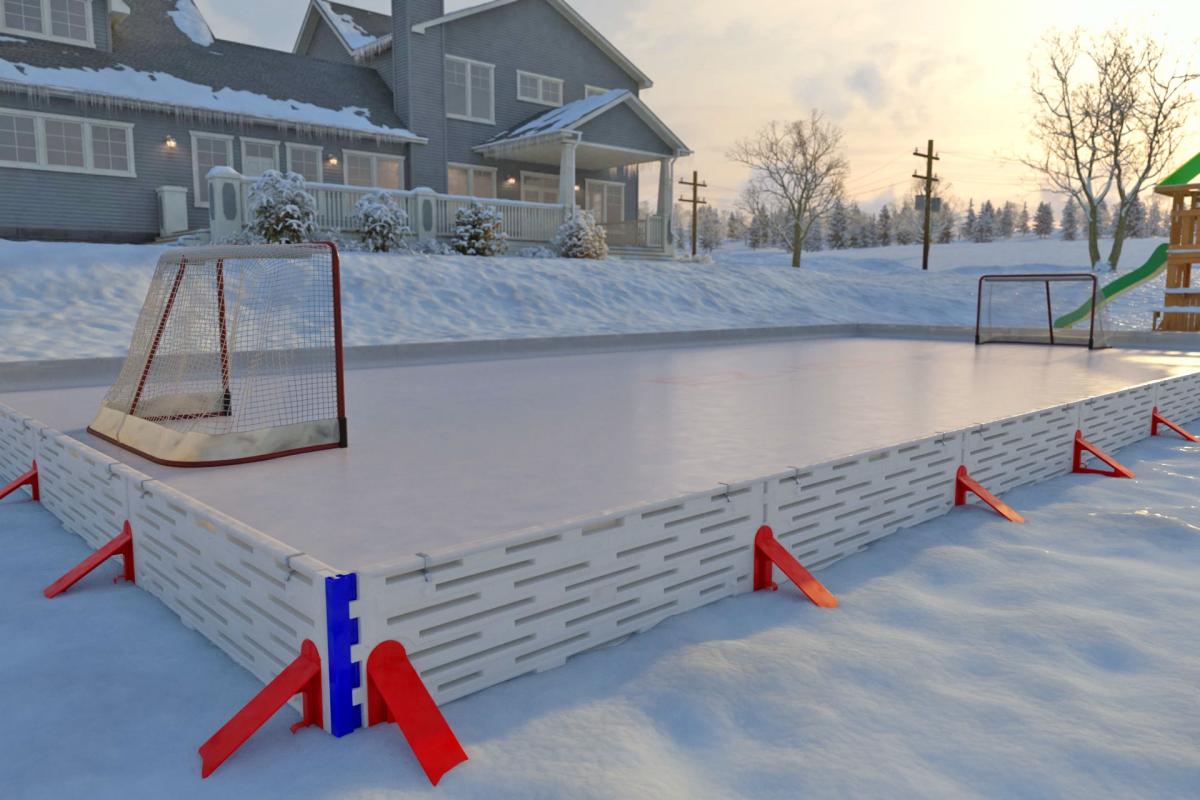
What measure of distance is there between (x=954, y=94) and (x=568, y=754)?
2773 centimetres

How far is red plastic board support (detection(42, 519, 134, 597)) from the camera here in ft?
10.4

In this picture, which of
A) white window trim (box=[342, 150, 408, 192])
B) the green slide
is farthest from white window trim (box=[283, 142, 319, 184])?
the green slide

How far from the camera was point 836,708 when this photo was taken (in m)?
2.36

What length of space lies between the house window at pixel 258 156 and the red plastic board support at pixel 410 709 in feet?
65.3

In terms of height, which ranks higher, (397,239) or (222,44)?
(222,44)

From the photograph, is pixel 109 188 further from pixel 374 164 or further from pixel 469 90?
pixel 469 90

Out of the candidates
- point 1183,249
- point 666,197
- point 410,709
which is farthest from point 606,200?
point 410,709

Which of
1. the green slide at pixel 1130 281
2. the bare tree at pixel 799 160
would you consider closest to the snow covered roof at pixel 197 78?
the green slide at pixel 1130 281

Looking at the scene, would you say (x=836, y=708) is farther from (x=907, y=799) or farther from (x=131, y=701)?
(x=131, y=701)

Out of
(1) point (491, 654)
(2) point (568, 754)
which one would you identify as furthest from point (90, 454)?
(2) point (568, 754)

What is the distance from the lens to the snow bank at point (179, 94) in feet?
55.6

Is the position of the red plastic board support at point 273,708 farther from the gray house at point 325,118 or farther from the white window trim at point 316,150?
the white window trim at point 316,150

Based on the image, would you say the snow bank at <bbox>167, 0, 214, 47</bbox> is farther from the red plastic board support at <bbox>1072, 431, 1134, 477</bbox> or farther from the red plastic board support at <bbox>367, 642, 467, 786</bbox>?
the red plastic board support at <bbox>367, 642, 467, 786</bbox>

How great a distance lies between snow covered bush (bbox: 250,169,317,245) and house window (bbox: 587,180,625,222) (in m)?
12.4
